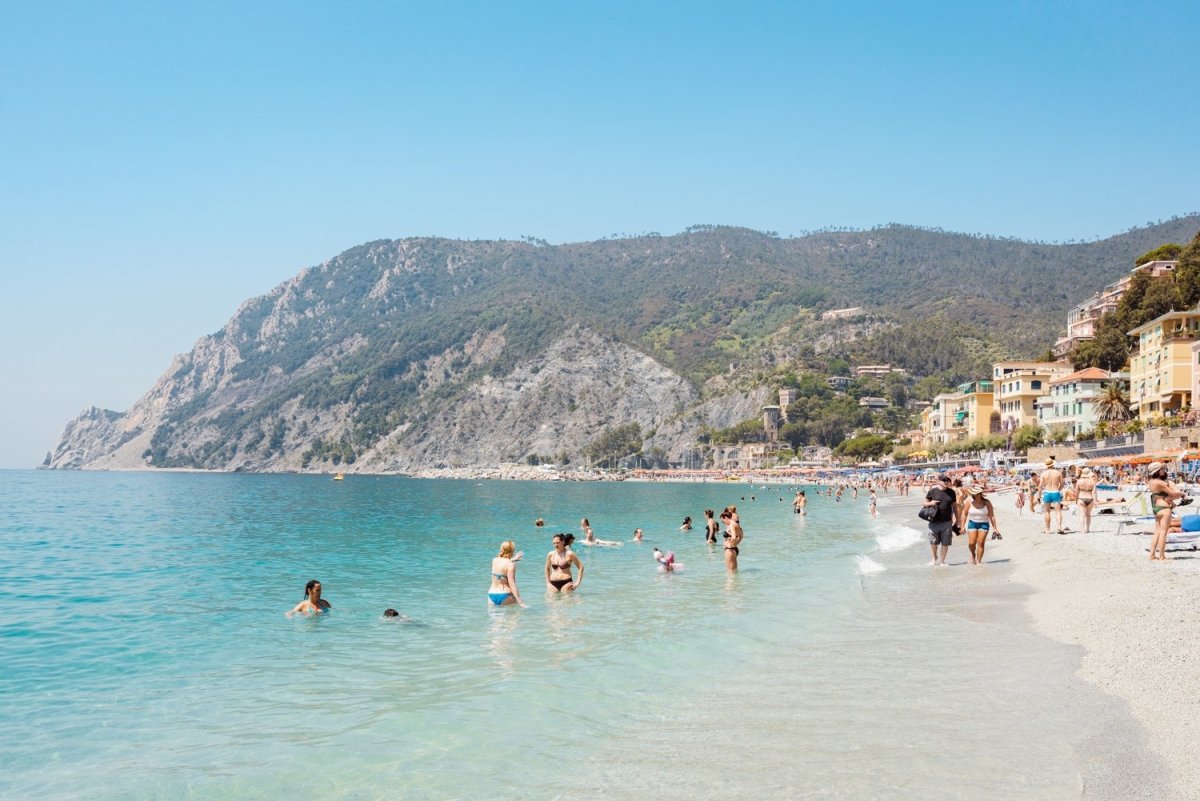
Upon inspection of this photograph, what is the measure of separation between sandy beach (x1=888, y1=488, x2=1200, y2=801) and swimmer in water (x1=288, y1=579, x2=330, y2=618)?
12225 mm

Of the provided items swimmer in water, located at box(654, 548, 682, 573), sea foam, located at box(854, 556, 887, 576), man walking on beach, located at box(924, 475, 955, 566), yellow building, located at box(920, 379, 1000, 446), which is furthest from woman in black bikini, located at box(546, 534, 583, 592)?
yellow building, located at box(920, 379, 1000, 446)

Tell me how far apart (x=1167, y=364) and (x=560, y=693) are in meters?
62.2

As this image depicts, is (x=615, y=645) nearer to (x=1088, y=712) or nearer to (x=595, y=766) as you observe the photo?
(x=595, y=766)

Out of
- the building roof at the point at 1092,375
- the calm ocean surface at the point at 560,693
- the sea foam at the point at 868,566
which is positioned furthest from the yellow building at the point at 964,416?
the calm ocean surface at the point at 560,693

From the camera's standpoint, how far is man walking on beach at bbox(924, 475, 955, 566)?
62.2 feet

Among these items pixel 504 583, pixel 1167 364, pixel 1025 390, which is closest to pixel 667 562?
pixel 504 583

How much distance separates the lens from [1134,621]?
11.3 metres

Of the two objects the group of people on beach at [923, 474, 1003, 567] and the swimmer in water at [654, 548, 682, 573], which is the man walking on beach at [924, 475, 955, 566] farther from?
the swimmer in water at [654, 548, 682, 573]

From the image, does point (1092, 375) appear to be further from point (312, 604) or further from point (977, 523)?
point (312, 604)

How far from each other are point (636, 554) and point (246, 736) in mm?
20492

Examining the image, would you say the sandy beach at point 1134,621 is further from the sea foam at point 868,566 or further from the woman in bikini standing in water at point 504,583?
the woman in bikini standing in water at point 504,583

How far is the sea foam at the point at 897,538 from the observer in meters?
28.3

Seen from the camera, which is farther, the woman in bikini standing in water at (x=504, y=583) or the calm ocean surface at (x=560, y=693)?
the woman in bikini standing in water at (x=504, y=583)

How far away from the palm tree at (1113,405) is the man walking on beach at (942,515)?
178 feet
